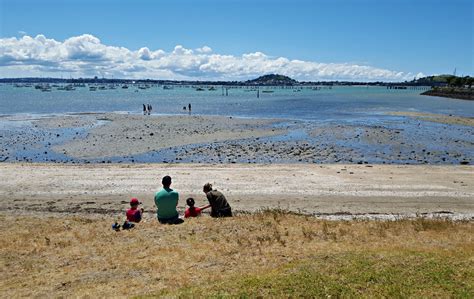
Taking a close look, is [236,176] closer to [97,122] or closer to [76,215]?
[76,215]

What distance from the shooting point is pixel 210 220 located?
43.1ft

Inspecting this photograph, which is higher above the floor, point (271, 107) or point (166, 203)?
point (166, 203)

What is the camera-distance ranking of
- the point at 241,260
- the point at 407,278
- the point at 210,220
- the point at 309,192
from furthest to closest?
the point at 309,192 → the point at 210,220 → the point at 241,260 → the point at 407,278

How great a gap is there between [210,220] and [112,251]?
336 centimetres

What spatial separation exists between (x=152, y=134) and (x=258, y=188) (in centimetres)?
2544

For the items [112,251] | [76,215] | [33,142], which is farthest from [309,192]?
[33,142]

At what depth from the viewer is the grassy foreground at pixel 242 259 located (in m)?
8.05

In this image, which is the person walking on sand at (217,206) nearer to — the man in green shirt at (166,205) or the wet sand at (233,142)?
the man in green shirt at (166,205)

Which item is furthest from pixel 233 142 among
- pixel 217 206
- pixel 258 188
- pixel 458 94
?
pixel 458 94

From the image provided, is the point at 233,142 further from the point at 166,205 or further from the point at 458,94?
the point at 458,94

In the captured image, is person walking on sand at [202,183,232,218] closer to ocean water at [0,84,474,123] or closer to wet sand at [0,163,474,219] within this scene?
wet sand at [0,163,474,219]

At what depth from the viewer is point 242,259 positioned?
388 inches

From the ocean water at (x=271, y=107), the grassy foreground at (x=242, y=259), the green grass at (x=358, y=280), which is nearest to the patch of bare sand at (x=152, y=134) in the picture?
the ocean water at (x=271, y=107)

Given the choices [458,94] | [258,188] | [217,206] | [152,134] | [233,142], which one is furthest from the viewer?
[458,94]
